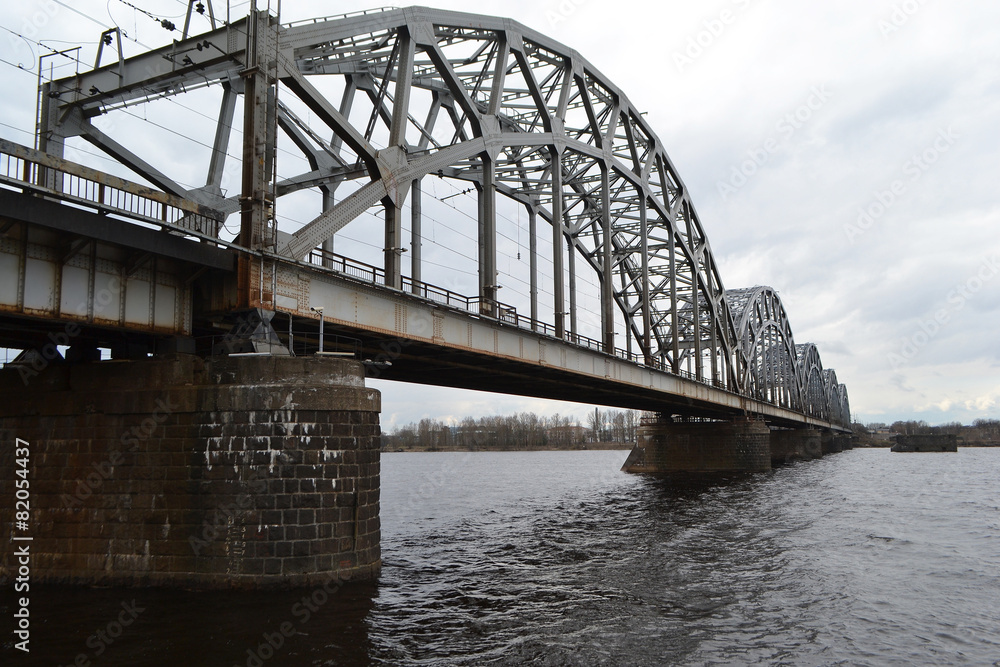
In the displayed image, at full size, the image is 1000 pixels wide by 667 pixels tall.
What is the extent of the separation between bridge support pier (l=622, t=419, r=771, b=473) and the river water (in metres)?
34.6

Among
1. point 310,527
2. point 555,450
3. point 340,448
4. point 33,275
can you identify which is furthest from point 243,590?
point 555,450

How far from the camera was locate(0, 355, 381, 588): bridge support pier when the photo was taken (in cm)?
1554

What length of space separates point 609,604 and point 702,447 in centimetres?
5430

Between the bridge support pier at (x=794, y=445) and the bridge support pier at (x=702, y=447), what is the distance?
119ft

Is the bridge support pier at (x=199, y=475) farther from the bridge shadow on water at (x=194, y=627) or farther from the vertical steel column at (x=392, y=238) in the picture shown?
the vertical steel column at (x=392, y=238)

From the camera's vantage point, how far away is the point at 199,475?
15789 mm

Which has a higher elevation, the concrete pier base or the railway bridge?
the railway bridge

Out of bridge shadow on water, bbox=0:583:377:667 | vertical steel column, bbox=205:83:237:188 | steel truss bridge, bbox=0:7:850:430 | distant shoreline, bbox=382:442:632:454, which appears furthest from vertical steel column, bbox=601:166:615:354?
distant shoreline, bbox=382:442:632:454

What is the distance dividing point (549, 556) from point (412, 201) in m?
16.5

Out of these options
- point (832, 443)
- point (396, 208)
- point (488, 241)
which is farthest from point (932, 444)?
point (396, 208)

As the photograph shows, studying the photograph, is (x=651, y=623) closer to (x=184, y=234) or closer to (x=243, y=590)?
(x=243, y=590)

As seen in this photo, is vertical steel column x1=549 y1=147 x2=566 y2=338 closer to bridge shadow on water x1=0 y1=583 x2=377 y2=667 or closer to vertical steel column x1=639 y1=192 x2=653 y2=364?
vertical steel column x1=639 y1=192 x2=653 y2=364

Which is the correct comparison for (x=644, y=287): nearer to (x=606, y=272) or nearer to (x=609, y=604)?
(x=606, y=272)
